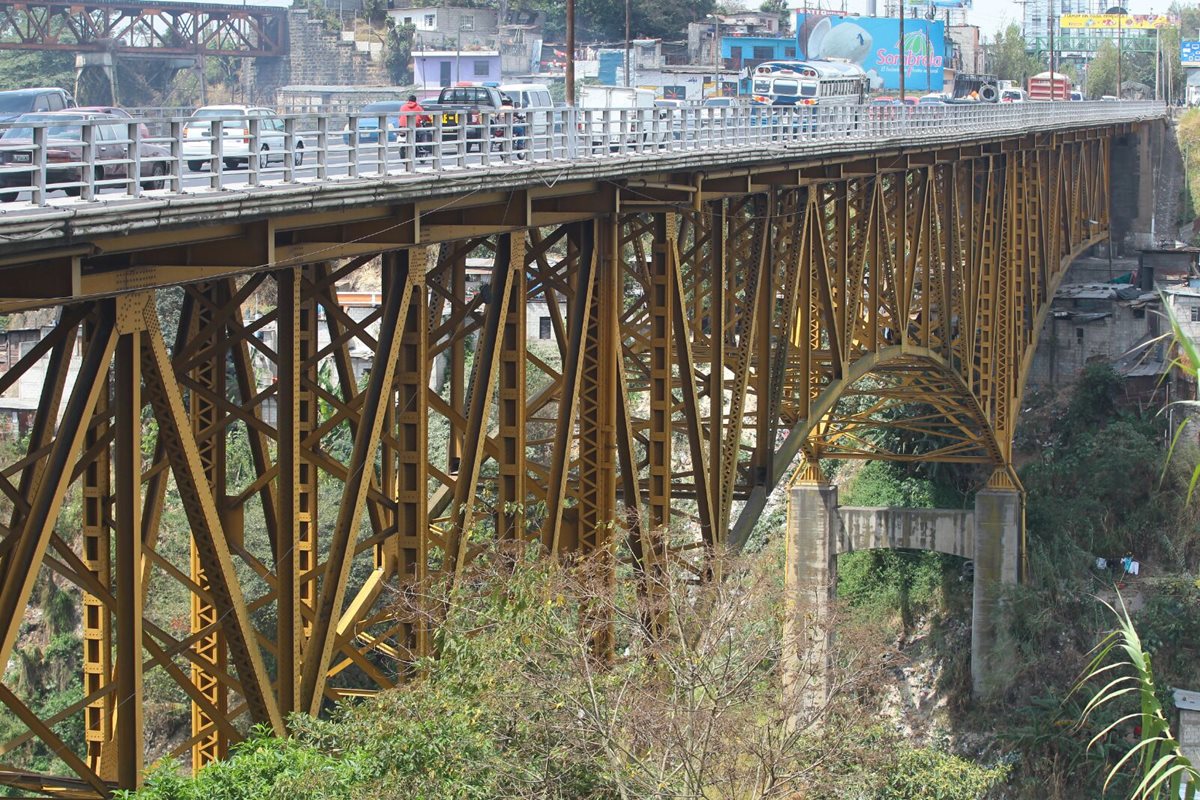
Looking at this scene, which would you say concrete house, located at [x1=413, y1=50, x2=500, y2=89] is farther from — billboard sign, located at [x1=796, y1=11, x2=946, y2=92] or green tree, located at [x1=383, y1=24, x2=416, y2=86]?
billboard sign, located at [x1=796, y1=11, x2=946, y2=92]

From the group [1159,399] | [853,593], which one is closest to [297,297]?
[853,593]

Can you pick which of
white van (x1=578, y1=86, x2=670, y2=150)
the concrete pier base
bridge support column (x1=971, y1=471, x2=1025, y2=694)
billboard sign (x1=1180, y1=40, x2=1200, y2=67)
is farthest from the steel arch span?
billboard sign (x1=1180, y1=40, x2=1200, y2=67)

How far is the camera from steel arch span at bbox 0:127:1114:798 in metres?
11.9

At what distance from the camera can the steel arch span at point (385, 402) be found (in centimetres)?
1189

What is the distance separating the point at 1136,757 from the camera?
42531 mm

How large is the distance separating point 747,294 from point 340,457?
31.1m

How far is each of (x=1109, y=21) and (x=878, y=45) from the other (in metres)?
57.1

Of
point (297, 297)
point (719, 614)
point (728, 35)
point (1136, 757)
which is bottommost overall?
point (1136, 757)

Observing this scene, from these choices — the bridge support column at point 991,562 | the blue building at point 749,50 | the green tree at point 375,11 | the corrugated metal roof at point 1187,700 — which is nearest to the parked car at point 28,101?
the corrugated metal roof at point 1187,700

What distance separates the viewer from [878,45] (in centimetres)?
9925

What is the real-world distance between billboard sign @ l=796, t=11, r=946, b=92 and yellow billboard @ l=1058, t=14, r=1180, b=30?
50.0m

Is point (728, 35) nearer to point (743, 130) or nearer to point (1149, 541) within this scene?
point (1149, 541)

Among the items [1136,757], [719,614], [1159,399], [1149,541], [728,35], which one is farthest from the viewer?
[728,35]

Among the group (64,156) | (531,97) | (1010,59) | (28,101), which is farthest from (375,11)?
(64,156)
